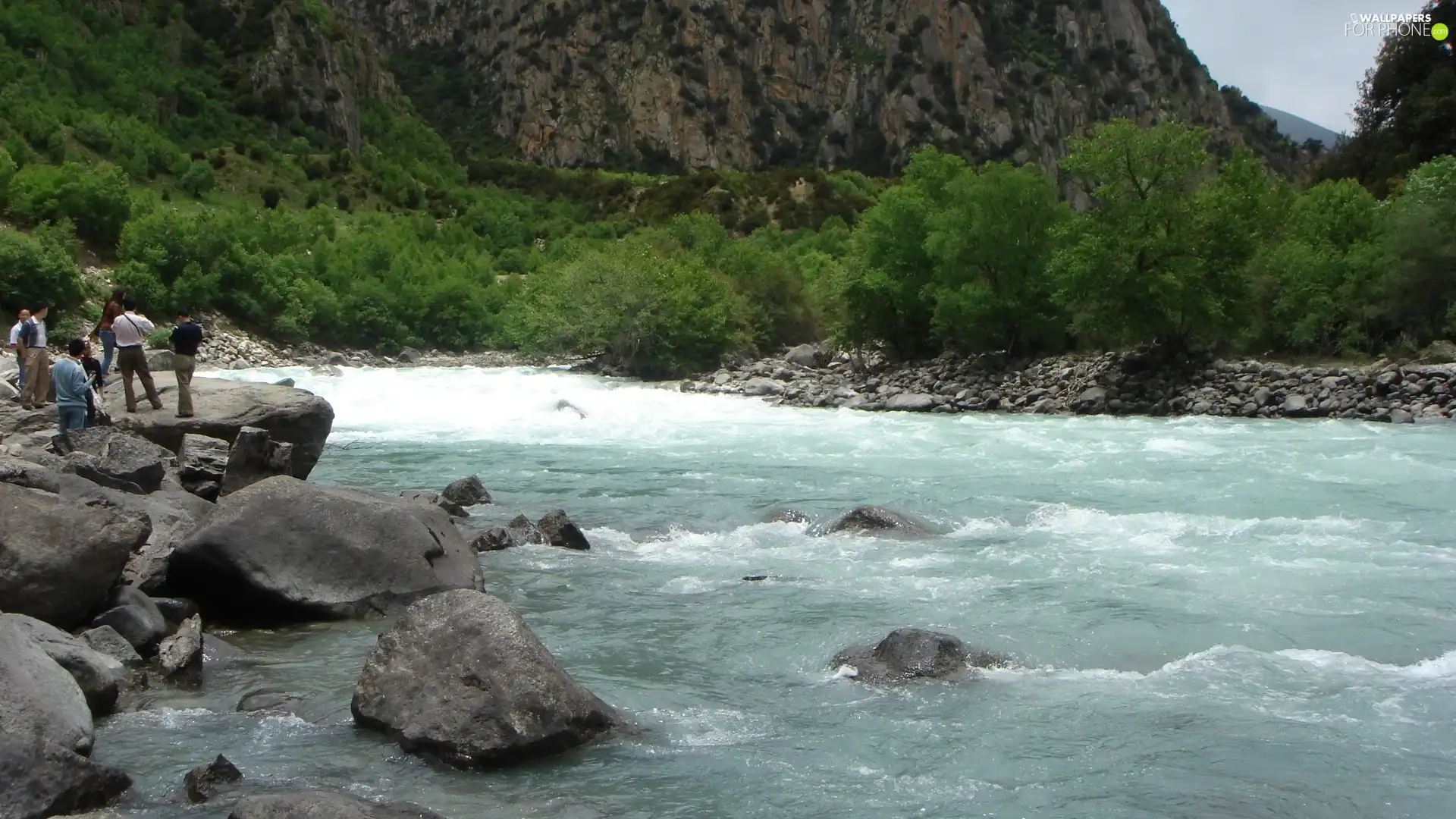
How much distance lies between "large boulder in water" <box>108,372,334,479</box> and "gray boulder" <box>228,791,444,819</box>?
1052 centimetres

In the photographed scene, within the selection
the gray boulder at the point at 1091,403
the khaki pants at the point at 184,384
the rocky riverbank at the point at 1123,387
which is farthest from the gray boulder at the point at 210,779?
the gray boulder at the point at 1091,403

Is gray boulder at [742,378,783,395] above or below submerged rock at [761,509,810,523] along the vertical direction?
above

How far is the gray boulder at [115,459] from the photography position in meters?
13.0

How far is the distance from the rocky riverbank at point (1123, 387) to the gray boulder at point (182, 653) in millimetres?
27945

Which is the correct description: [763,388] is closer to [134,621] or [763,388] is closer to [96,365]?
[96,365]

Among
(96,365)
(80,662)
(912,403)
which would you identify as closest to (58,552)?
(80,662)

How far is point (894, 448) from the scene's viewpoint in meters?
26.5

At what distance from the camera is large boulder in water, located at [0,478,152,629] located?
9.33 metres

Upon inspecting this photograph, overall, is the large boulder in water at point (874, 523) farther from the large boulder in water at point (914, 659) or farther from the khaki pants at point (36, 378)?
the khaki pants at point (36, 378)

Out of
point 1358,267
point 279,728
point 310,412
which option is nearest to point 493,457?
point 310,412

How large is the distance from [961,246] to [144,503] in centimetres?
3265

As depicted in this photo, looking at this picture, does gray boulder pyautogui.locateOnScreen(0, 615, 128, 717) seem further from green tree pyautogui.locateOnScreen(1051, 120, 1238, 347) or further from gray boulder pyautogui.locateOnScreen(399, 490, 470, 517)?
green tree pyautogui.locateOnScreen(1051, 120, 1238, 347)

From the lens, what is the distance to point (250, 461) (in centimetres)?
1428

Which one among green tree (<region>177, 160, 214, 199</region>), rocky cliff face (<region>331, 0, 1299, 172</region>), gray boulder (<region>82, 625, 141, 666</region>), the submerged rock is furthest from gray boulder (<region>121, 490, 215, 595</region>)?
rocky cliff face (<region>331, 0, 1299, 172</region>)
